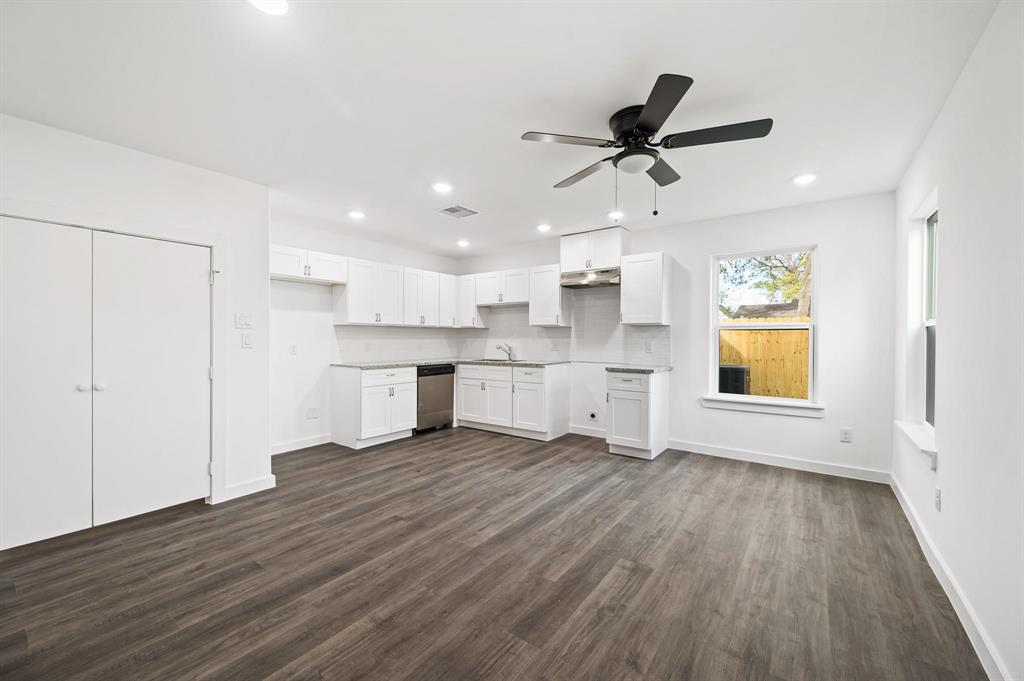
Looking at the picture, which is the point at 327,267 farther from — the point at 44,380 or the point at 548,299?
the point at 548,299

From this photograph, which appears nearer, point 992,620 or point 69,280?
point 992,620

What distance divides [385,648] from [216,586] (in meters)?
1.11

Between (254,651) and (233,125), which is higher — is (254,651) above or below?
below

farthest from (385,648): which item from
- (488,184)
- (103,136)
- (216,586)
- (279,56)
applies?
(103,136)

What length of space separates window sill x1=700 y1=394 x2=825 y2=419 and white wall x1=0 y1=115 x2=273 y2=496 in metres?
4.55

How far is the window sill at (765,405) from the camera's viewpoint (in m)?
4.11

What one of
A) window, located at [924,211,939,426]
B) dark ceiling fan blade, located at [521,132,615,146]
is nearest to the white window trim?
window, located at [924,211,939,426]

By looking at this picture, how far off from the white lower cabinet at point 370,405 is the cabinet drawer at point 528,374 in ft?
4.52

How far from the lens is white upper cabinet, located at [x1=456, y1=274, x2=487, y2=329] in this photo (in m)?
6.38

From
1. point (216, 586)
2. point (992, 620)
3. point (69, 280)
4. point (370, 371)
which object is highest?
point (69, 280)

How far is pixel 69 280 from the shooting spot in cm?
271

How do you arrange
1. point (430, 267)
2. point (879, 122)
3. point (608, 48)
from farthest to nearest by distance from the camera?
point (430, 267), point (879, 122), point (608, 48)

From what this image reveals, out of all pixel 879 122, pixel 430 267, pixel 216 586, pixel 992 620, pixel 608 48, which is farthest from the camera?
pixel 430 267

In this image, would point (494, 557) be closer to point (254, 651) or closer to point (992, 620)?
point (254, 651)
